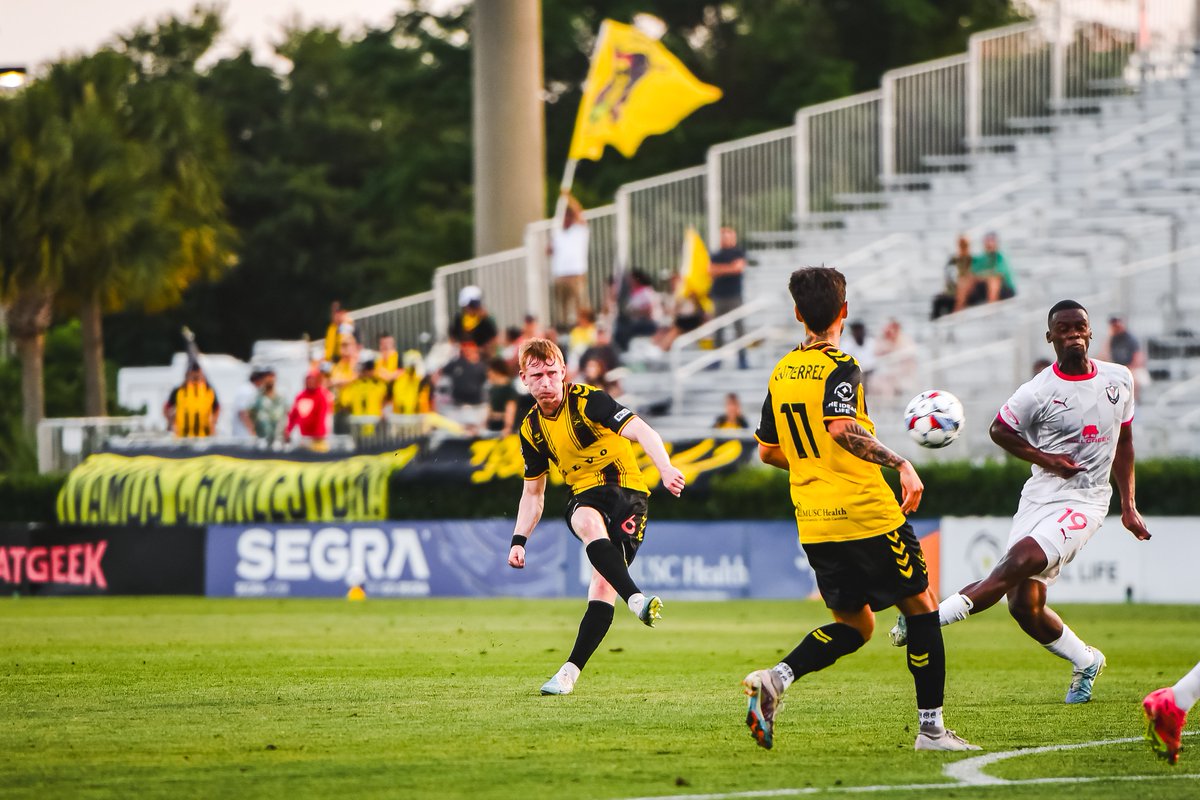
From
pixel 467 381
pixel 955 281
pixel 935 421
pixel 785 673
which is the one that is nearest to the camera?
pixel 785 673

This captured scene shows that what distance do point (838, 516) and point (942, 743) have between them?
3.89 feet

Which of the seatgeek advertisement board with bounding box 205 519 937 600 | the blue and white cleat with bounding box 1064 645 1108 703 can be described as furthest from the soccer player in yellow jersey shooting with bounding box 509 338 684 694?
the seatgeek advertisement board with bounding box 205 519 937 600

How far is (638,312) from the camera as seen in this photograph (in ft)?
96.3

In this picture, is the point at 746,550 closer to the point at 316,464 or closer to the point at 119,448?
the point at 316,464

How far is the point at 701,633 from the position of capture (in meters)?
17.7

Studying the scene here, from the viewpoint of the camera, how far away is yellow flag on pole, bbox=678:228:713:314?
29.9 m

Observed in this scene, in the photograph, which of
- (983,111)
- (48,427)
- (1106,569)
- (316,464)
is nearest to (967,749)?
(1106,569)

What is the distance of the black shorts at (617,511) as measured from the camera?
456 inches

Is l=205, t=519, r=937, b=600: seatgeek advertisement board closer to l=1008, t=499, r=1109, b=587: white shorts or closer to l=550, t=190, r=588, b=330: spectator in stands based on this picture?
l=550, t=190, r=588, b=330: spectator in stands

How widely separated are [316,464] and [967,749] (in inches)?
648

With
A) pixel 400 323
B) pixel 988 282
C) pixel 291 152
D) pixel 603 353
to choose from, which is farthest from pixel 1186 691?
pixel 291 152

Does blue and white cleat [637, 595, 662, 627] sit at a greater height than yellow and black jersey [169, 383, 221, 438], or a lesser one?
lesser

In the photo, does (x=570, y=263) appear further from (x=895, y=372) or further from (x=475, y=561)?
(x=475, y=561)

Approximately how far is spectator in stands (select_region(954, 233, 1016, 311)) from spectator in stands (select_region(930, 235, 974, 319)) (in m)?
0.03
